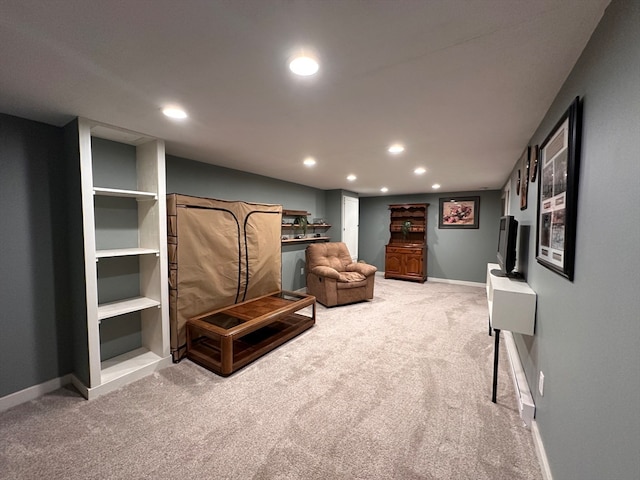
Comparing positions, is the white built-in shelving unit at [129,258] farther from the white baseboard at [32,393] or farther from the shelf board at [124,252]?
the white baseboard at [32,393]

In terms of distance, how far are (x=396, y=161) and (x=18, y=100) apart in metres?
3.40

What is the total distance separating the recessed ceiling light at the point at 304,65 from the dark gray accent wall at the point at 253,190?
2.35 m

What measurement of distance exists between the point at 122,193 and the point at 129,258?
715 millimetres

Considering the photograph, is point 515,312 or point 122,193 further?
point 122,193

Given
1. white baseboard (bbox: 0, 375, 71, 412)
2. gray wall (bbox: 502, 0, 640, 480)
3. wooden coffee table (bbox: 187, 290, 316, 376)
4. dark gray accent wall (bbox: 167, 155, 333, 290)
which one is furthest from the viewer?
dark gray accent wall (bbox: 167, 155, 333, 290)

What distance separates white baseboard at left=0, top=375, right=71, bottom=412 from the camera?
2012 mm

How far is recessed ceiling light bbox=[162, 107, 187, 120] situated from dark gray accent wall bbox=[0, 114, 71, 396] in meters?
1.12

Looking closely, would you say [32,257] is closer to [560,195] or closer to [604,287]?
[604,287]

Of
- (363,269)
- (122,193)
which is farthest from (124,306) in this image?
(363,269)

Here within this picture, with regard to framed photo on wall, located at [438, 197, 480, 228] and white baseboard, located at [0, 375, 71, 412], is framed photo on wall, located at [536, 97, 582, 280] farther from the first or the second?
framed photo on wall, located at [438, 197, 480, 228]

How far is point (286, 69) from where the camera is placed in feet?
4.56

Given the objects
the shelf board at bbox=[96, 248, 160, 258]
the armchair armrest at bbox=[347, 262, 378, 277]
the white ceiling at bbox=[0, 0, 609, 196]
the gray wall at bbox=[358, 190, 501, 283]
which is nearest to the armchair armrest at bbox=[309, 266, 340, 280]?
the armchair armrest at bbox=[347, 262, 378, 277]

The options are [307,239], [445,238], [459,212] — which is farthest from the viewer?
[445,238]

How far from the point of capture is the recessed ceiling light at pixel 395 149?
2.71 metres
